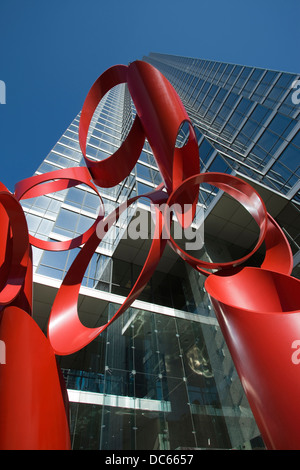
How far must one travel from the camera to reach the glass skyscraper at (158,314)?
8.46m

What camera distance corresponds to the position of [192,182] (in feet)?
17.1

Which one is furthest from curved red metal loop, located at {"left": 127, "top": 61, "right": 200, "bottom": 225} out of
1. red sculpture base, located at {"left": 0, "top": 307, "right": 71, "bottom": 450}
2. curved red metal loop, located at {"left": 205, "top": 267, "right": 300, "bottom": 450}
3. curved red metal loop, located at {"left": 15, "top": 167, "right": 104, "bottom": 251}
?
red sculpture base, located at {"left": 0, "top": 307, "right": 71, "bottom": 450}

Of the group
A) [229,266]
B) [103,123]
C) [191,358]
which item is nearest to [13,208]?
[229,266]

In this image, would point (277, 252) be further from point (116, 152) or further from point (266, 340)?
point (116, 152)

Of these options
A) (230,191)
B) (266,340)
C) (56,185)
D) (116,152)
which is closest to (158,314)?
(56,185)

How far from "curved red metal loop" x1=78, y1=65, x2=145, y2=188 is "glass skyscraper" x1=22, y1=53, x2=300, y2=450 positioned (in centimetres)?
625

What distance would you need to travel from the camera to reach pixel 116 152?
587 cm

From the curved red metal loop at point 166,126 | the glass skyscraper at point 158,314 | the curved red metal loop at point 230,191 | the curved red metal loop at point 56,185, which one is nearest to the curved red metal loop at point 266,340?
the curved red metal loop at point 230,191

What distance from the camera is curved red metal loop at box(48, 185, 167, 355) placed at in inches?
176

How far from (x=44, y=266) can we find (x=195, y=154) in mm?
8952

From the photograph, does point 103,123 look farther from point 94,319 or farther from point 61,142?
point 94,319

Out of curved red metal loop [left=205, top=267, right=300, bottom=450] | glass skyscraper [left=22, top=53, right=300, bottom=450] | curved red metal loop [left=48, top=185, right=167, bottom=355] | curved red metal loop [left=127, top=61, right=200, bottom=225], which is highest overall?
curved red metal loop [left=127, top=61, right=200, bottom=225]

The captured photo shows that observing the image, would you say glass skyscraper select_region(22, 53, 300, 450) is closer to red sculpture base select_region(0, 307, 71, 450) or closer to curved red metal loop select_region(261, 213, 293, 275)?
red sculpture base select_region(0, 307, 71, 450)

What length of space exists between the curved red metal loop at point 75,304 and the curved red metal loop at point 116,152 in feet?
2.39
